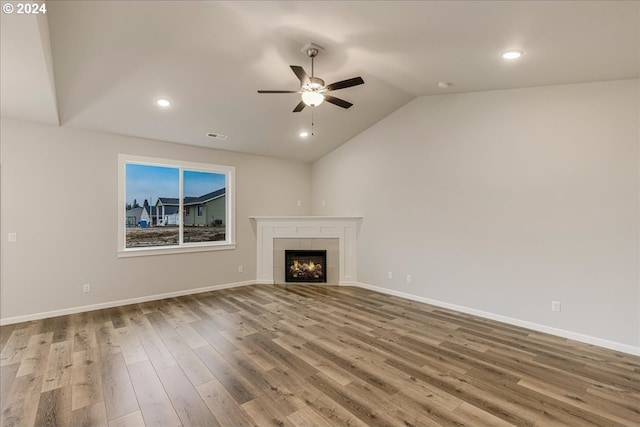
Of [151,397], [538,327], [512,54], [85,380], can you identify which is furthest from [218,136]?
[538,327]

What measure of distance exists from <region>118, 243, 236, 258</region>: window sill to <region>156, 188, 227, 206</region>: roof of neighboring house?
2.72 ft

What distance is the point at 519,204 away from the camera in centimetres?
388

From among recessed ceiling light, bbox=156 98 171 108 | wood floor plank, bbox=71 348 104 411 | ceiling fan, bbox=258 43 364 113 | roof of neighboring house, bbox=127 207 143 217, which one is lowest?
wood floor plank, bbox=71 348 104 411

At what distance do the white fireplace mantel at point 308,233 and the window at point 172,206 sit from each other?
2.20 feet

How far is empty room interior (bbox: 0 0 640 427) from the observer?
2.40 metres

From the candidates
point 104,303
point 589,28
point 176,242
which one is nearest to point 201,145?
point 176,242

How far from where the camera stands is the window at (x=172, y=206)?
5.00 m

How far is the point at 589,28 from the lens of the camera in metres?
2.41

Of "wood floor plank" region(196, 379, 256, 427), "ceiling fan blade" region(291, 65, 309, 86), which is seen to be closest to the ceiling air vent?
"ceiling fan blade" region(291, 65, 309, 86)

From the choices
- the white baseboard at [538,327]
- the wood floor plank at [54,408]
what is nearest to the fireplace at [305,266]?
the white baseboard at [538,327]

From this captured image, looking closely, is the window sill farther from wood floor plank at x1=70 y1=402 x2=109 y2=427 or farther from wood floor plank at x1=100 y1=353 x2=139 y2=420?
wood floor plank at x1=70 y1=402 x2=109 y2=427

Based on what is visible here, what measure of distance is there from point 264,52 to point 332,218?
347 centimetres

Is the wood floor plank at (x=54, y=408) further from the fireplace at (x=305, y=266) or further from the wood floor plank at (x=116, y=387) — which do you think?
the fireplace at (x=305, y=266)

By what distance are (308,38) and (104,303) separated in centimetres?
481
